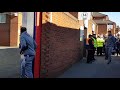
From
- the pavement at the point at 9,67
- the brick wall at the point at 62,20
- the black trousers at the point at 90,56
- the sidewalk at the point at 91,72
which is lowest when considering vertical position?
the sidewalk at the point at 91,72

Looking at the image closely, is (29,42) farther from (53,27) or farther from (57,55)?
(57,55)

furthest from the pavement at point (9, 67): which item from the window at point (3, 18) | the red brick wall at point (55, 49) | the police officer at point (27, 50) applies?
the window at point (3, 18)

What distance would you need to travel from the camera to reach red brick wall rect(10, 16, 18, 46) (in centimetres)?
3672

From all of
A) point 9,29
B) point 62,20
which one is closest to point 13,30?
point 9,29

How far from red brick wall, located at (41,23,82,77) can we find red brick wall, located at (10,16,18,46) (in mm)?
22841

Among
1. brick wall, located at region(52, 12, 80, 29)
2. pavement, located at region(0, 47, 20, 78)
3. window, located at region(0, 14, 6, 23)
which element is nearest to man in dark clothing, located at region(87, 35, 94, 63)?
brick wall, located at region(52, 12, 80, 29)

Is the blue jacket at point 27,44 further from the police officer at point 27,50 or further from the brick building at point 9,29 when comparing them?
the brick building at point 9,29

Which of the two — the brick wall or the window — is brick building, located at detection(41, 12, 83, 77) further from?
the window

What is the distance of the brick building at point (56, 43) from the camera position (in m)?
9.49

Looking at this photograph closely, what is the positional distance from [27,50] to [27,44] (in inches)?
6.7

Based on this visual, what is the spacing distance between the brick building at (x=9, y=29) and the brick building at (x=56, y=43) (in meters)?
22.7
